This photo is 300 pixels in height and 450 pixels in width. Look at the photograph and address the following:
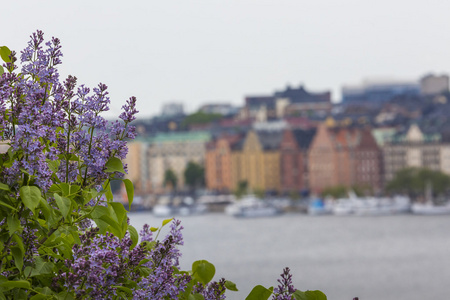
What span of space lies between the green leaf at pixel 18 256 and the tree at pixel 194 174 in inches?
2623

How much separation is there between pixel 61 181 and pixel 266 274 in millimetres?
23855

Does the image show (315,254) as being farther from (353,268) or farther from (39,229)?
(39,229)

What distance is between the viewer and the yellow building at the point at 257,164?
63406 mm

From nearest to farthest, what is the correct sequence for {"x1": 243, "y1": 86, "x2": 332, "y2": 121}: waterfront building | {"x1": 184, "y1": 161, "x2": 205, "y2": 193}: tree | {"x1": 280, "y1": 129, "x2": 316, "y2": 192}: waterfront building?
{"x1": 280, "y1": 129, "x2": 316, "y2": 192}: waterfront building < {"x1": 184, "y1": 161, "x2": 205, "y2": 193}: tree < {"x1": 243, "y1": 86, "x2": 332, "y2": 121}: waterfront building

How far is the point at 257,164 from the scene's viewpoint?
209 ft

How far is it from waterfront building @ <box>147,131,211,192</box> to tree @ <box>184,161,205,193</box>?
1.88 m

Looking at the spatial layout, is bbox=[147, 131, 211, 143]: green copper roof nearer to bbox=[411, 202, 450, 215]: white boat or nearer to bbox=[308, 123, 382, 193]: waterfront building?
bbox=[308, 123, 382, 193]: waterfront building

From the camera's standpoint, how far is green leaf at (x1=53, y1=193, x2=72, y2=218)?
0.96 m

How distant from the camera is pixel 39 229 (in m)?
1.03

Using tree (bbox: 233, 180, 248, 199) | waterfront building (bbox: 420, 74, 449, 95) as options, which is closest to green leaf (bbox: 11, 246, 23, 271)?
tree (bbox: 233, 180, 248, 199)

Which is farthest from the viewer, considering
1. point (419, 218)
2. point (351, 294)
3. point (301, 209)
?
point (301, 209)

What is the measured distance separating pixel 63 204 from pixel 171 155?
6981cm

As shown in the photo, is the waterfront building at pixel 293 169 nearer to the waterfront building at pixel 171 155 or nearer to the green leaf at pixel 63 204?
the waterfront building at pixel 171 155

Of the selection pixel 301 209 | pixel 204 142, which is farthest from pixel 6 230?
A: pixel 204 142
